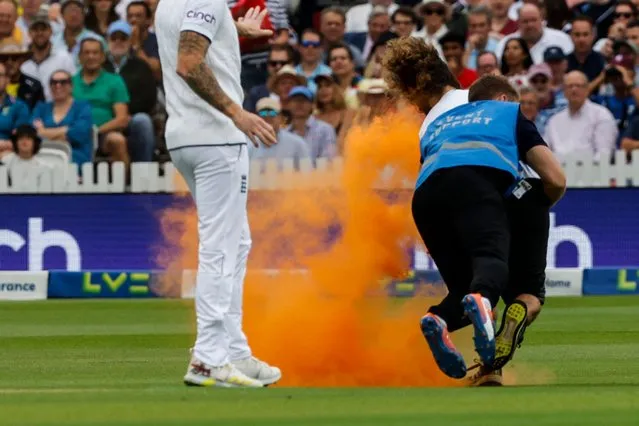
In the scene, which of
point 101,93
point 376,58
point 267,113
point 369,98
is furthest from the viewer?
point 376,58

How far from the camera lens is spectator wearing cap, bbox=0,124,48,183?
18.2 metres

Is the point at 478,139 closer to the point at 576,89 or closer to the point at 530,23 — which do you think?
the point at 576,89

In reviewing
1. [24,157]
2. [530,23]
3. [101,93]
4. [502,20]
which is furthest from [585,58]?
[24,157]

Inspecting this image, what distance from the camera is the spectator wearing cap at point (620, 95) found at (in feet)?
61.6

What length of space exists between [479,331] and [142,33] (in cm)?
1315

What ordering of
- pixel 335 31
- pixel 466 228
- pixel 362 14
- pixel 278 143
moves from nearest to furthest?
pixel 466 228 < pixel 278 143 < pixel 335 31 < pixel 362 14

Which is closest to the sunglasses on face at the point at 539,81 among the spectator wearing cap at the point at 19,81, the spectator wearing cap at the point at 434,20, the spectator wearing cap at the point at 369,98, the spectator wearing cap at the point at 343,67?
the spectator wearing cap at the point at 434,20

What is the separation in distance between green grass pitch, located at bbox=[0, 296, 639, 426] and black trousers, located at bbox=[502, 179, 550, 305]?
0.55 m

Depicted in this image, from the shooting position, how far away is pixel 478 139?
27.9ft

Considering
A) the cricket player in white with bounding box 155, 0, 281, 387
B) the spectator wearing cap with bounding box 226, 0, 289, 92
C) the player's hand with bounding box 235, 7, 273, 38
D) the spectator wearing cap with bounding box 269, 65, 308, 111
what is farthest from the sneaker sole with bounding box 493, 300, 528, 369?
the spectator wearing cap with bounding box 226, 0, 289, 92

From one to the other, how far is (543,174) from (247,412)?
248 cm

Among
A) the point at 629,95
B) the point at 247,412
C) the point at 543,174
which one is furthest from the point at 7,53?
the point at 247,412

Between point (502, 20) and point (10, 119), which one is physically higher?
point (502, 20)

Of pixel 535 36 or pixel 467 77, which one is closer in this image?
pixel 467 77
